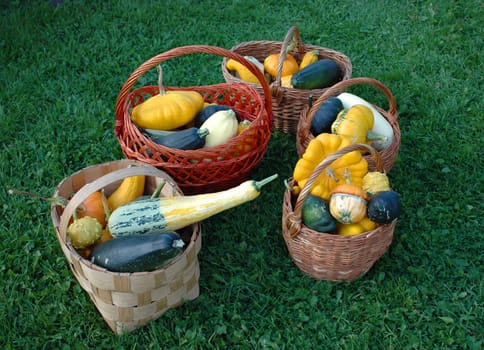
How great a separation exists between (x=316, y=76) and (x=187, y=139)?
1060mm

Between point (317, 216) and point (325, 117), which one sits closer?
point (317, 216)

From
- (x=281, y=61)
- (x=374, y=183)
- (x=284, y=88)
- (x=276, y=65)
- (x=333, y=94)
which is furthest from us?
(x=276, y=65)

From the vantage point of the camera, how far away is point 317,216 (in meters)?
2.38

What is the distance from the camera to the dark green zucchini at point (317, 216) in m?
2.38

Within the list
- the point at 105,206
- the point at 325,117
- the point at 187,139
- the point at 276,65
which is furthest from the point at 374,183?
the point at 276,65

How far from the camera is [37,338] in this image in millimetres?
2328

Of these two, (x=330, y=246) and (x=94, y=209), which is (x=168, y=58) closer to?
(x=94, y=209)

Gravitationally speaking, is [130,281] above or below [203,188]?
above

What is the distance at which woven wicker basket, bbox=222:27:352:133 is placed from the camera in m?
3.26

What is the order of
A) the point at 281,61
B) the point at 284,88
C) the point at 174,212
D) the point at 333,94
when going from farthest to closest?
the point at 284,88
the point at 281,61
the point at 333,94
the point at 174,212

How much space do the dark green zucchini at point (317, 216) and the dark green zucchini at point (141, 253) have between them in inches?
23.2

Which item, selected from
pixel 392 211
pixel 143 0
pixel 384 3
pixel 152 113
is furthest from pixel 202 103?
pixel 384 3

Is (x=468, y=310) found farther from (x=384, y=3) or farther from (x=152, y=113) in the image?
(x=384, y=3)

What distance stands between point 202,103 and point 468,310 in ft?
5.57
